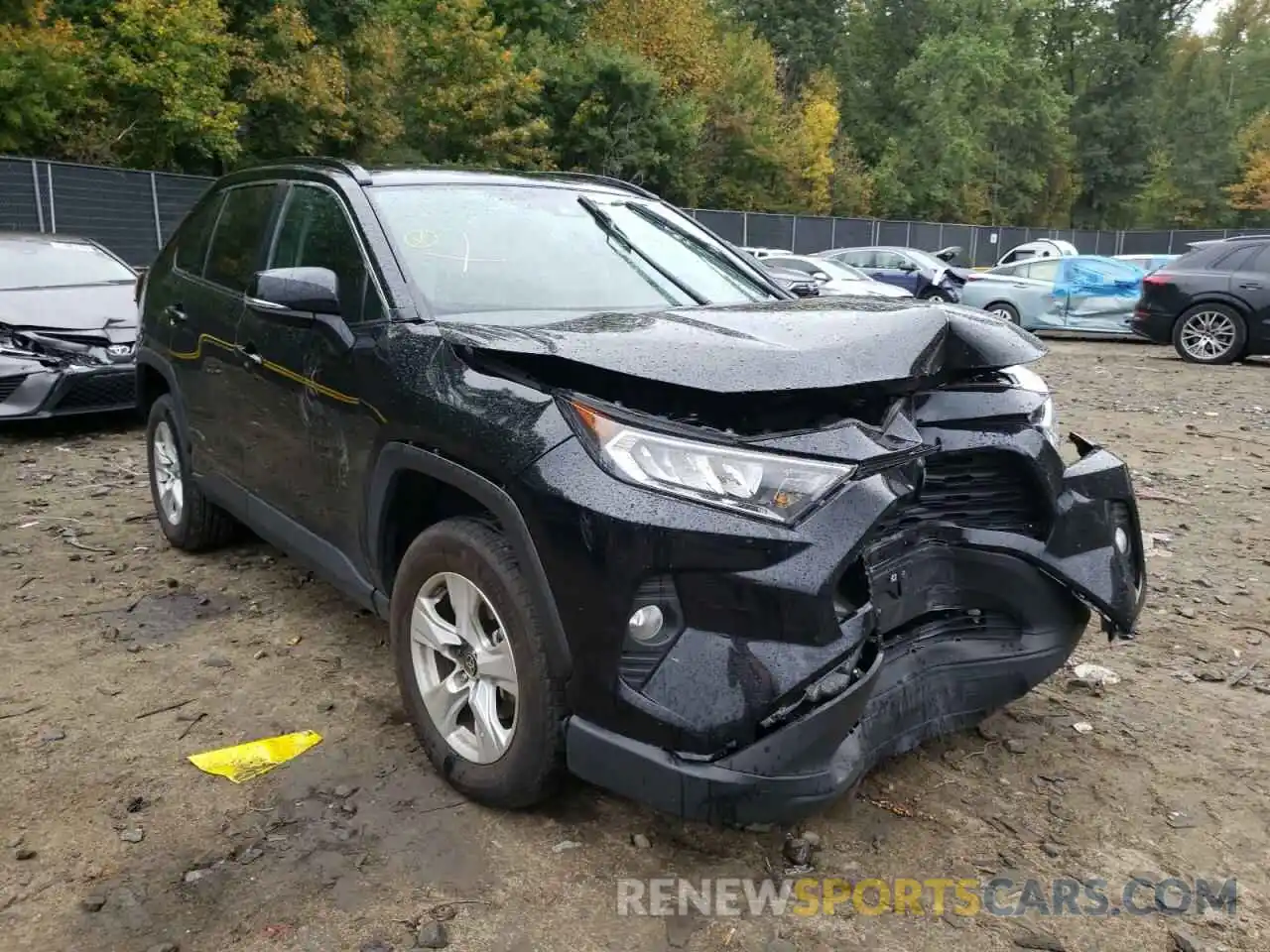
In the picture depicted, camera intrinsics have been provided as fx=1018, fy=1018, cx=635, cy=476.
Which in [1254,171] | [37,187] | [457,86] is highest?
[1254,171]

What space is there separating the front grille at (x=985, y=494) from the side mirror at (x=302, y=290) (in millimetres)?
1758

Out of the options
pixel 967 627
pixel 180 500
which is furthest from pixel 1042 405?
pixel 180 500

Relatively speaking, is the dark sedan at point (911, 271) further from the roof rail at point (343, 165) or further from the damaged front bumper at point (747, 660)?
the damaged front bumper at point (747, 660)

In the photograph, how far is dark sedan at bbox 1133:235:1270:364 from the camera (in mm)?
11727

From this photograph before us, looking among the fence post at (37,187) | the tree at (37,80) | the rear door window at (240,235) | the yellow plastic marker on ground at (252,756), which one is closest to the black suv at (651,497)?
the rear door window at (240,235)

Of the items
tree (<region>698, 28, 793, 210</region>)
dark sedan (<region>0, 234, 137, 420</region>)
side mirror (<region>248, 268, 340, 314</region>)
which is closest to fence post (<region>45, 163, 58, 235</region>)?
dark sedan (<region>0, 234, 137, 420</region>)

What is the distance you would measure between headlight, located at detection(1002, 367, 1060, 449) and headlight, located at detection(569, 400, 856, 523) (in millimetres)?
863

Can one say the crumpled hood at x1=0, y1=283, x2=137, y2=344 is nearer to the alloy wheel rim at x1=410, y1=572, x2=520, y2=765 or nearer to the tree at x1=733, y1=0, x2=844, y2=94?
the alloy wheel rim at x1=410, y1=572, x2=520, y2=765

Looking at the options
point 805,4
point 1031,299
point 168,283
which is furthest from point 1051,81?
point 168,283

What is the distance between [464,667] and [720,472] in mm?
933

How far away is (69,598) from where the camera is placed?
169 inches

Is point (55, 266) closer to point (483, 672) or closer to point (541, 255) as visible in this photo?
point (541, 255)

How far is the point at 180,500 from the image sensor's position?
4.77m

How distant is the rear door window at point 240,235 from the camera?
3.96 metres
